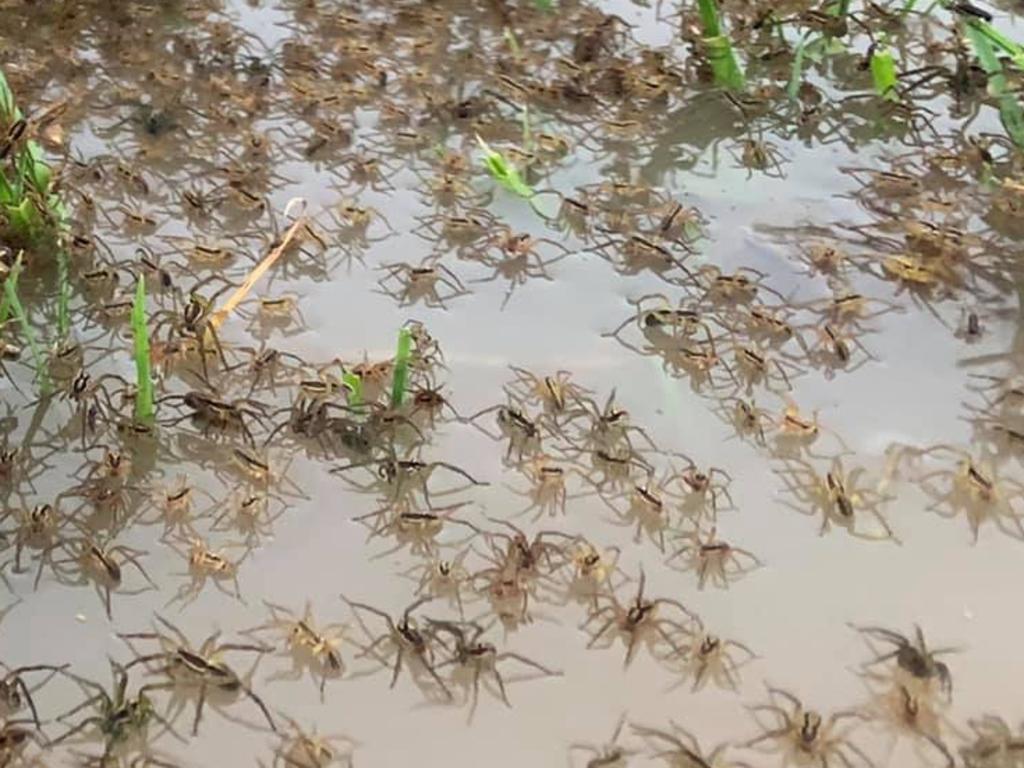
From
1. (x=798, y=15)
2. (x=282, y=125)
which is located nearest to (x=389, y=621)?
(x=282, y=125)

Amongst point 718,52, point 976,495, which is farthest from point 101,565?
point 718,52

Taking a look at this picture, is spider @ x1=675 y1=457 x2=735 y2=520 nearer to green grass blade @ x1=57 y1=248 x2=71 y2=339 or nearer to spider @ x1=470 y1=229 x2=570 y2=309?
spider @ x1=470 y1=229 x2=570 y2=309

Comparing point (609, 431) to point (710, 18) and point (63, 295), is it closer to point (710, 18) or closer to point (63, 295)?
point (63, 295)

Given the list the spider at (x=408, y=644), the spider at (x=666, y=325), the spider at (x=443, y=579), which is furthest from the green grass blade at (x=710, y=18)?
the spider at (x=408, y=644)

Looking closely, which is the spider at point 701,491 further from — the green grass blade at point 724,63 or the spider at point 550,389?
the green grass blade at point 724,63

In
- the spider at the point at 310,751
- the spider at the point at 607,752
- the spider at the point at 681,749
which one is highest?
the spider at the point at 681,749

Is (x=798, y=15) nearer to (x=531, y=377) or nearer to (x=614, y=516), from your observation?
(x=531, y=377)

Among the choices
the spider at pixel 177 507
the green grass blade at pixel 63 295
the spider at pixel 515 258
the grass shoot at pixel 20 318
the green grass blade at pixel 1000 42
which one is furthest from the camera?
the green grass blade at pixel 1000 42
